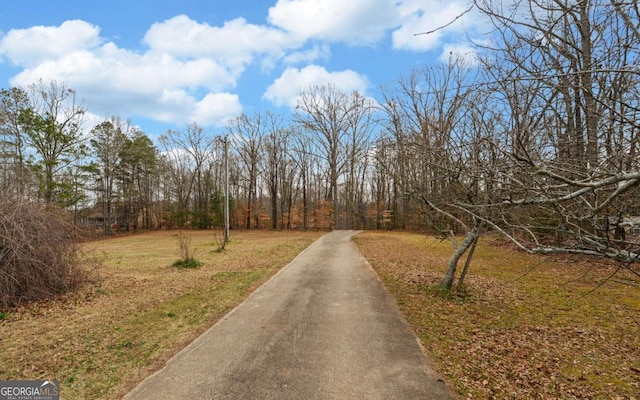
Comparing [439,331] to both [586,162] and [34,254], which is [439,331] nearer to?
[586,162]

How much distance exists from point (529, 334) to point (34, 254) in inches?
385

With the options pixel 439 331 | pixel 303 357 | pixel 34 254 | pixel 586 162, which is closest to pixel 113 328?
pixel 34 254

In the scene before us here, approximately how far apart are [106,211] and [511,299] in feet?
125

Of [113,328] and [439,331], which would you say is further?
[113,328]

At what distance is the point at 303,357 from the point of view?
4.24 metres

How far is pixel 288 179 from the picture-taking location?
38375mm

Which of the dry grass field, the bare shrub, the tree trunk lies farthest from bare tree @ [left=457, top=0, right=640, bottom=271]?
the bare shrub

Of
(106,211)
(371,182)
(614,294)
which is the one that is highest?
(371,182)

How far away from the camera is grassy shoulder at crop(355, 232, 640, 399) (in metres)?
3.66

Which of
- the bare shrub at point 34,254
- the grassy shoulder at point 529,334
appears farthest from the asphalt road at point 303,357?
the bare shrub at point 34,254

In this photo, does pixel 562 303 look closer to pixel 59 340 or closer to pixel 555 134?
pixel 555 134

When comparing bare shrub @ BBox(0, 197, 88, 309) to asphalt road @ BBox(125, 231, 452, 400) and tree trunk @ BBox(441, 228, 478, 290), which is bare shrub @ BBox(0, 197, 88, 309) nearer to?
asphalt road @ BBox(125, 231, 452, 400)

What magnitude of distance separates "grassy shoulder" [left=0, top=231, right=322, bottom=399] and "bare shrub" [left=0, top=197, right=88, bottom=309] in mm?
425

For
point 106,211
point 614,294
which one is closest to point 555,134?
point 614,294
